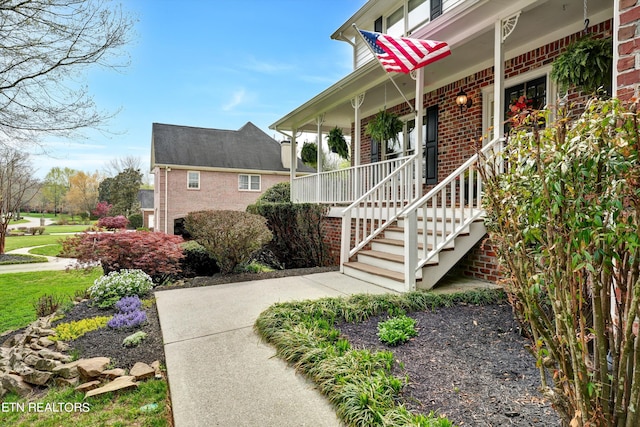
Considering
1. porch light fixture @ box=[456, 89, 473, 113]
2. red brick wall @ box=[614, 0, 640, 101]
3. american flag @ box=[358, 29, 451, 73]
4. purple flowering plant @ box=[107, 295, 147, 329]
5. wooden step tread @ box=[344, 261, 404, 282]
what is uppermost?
american flag @ box=[358, 29, 451, 73]

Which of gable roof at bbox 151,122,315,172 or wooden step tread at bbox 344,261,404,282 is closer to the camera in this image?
wooden step tread at bbox 344,261,404,282

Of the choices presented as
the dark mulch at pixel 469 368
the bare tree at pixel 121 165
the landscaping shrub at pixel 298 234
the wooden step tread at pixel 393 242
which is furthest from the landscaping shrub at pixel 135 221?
the dark mulch at pixel 469 368

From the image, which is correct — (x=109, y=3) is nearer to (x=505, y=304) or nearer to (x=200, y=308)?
(x=200, y=308)

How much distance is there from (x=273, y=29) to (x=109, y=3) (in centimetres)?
679

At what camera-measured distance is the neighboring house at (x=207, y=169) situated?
19.6m

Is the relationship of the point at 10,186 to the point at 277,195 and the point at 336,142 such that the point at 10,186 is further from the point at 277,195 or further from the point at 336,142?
the point at 336,142

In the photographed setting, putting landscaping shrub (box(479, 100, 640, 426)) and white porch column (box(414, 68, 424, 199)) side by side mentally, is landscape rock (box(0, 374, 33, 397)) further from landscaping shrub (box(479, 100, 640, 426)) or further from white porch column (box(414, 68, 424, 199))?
white porch column (box(414, 68, 424, 199))

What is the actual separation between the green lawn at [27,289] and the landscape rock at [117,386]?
3780 millimetres

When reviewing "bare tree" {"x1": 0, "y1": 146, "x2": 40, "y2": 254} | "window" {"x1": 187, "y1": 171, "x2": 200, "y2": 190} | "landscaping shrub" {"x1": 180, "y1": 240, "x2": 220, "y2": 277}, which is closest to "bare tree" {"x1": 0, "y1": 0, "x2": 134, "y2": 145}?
"landscaping shrub" {"x1": 180, "y1": 240, "x2": 220, "y2": 277}

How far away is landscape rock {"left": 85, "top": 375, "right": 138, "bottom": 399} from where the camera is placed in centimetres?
269

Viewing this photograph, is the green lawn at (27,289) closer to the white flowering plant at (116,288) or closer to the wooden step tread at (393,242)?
the white flowering plant at (116,288)

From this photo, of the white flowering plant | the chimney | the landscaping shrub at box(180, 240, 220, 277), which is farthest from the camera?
the chimney

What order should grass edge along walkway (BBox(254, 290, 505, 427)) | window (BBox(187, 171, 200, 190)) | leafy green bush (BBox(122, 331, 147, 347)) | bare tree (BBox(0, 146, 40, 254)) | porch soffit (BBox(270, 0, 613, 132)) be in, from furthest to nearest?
1. window (BBox(187, 171, 200, 190))
2. bare tree (BBox(0, 146, 40, 254))
3. porch soffit (BBox(270, 0, 613, 132))
4. leafy green bush (BBox(122, 331, 147, 347))
5. grass edge along walkway (BBox(254, 290, 505, 427))

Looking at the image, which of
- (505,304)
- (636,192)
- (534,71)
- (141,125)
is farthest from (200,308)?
(141,125)
